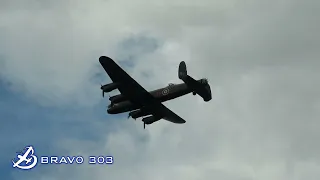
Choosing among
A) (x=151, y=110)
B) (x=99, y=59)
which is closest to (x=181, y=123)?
(x=151, y=110)

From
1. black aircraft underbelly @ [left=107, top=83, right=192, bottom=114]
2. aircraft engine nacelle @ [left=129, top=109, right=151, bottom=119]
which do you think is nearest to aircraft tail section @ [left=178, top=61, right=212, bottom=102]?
black aircraft underbelly @ [left=107, top=83, right=192, bottom=114]

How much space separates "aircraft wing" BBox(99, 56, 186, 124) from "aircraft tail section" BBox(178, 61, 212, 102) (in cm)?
640

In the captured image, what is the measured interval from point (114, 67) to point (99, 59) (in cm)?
265

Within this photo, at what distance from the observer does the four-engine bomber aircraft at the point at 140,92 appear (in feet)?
319

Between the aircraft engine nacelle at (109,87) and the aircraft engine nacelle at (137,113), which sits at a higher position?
the aircraft engine nacelle at (109,87)

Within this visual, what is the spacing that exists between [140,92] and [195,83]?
28.0 ft

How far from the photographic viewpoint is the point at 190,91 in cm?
9906

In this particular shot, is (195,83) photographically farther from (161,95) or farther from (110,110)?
(110,110)

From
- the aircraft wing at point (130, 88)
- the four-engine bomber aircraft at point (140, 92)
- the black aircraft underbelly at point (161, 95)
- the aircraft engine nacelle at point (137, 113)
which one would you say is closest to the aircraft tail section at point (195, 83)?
the four-engine bomber aircraft at point (140, 92)

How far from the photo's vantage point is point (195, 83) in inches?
3846

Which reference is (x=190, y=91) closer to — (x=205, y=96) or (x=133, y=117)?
(x=205, y=96)

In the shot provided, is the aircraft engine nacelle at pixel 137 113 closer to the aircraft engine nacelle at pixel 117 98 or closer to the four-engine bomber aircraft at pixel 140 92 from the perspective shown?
the four-engine bomber aircraft at pixel 140 92

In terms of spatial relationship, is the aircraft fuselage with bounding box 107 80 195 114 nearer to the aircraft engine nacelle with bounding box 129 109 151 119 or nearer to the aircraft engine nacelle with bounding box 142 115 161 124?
the aircraft engine nacelle with bounding box 129 109 151 119

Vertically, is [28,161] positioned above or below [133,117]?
below
